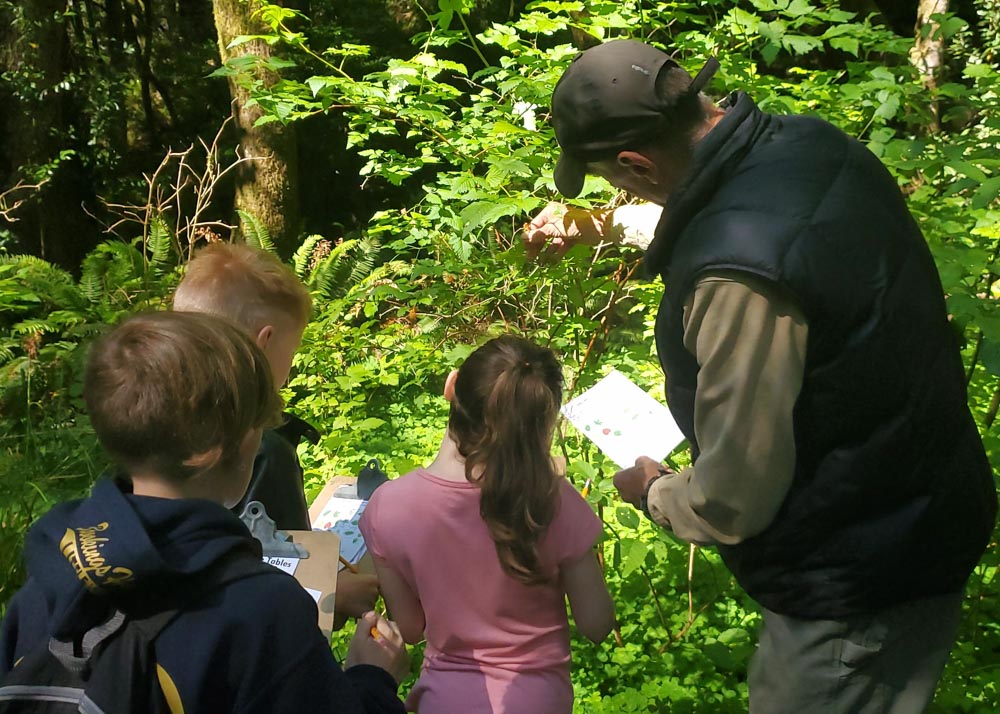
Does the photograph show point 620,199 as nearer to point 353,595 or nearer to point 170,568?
point 353,595

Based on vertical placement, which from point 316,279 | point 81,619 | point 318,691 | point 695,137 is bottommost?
point 316,279

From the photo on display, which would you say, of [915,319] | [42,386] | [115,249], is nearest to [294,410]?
[42,386]

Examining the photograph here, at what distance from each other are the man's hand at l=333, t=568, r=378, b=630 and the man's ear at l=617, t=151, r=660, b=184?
1.05 metres

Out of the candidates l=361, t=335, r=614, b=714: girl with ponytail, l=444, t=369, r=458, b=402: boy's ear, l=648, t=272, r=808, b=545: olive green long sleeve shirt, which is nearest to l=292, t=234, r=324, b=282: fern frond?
l=444, t=369, r=458, b=402: boy's ear

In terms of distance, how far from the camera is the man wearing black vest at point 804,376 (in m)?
1.27

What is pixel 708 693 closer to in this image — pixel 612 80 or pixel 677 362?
pixel 677 362

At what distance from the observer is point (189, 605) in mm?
960

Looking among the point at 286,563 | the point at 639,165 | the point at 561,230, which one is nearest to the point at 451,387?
the point at 286,563

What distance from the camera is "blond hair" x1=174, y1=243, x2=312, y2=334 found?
1.92 metres

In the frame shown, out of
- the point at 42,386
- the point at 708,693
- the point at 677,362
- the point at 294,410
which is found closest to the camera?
the point at 677,362

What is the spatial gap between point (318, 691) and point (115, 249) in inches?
217

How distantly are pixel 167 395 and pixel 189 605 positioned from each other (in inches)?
11.2

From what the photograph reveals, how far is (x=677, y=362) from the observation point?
1.50m

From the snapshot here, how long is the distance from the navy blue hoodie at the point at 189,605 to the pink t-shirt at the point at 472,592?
2.34 feet
